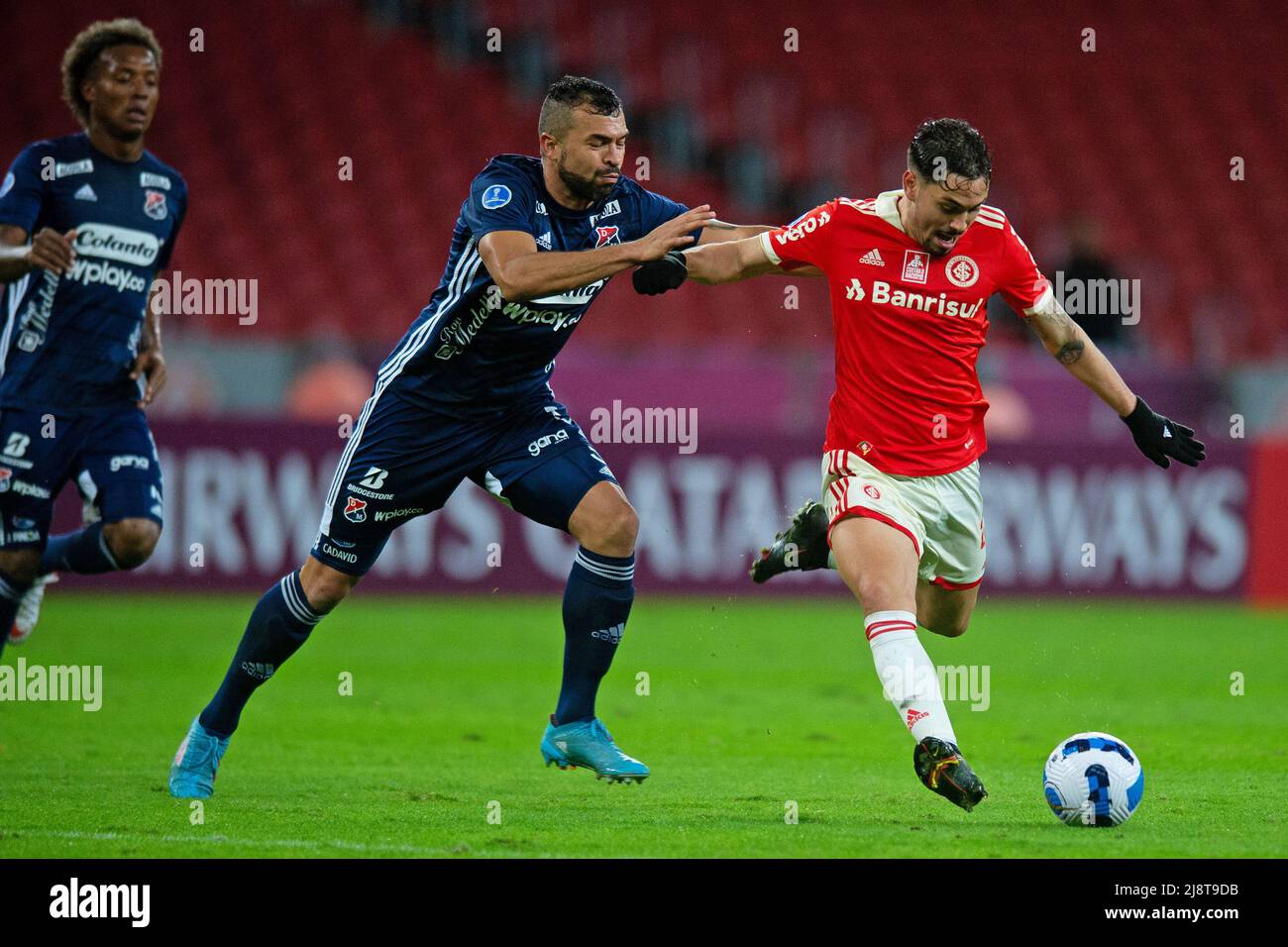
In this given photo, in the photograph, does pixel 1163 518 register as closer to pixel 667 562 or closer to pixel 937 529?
pixel 667 562

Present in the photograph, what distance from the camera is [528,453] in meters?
6.98

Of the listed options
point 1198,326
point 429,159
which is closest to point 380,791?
point 429,159

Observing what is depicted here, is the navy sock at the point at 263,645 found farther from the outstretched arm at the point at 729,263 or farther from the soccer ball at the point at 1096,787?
the soccer ball at the point at 1096,787

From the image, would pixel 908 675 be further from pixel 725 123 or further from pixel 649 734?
pixel 725 123

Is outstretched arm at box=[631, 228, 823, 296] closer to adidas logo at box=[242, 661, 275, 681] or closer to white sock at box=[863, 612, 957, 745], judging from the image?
white sock at box=[863, 612, 957, 745]

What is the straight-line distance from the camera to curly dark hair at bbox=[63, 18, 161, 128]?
770cm

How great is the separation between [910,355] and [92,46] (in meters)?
3.75

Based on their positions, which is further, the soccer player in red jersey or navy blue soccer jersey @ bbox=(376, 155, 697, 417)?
navy blue soccer jersey @ bbox=(376, 155, 697, 417)

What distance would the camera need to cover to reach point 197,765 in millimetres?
6805

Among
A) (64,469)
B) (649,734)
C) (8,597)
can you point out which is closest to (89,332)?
(64,469)

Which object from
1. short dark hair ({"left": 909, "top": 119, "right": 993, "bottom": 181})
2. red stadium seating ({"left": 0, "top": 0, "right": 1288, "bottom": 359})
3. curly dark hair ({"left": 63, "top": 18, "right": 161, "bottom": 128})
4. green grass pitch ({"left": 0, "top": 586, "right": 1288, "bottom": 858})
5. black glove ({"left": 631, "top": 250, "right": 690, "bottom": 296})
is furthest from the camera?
red stadium seating ({"left": 0, "top": 0, "right": 1288, "bottom": 359})

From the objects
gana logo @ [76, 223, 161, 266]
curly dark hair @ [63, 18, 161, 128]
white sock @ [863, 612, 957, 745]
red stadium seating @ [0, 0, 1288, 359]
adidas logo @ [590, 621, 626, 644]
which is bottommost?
white sock @ [863, 612, 957, 745]

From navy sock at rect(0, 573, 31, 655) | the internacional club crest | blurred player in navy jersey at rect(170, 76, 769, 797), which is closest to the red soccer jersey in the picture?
the internacional club crest

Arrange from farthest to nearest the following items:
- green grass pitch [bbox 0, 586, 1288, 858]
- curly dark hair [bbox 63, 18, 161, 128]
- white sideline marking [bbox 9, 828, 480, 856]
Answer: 1. curly dark hair [bbox 63, 18, 161, 128]
2. green grass pitch [bbox 0, 586, 1288, 858]
3. white sideline marking [bbox 9, 828, 480, 856]
